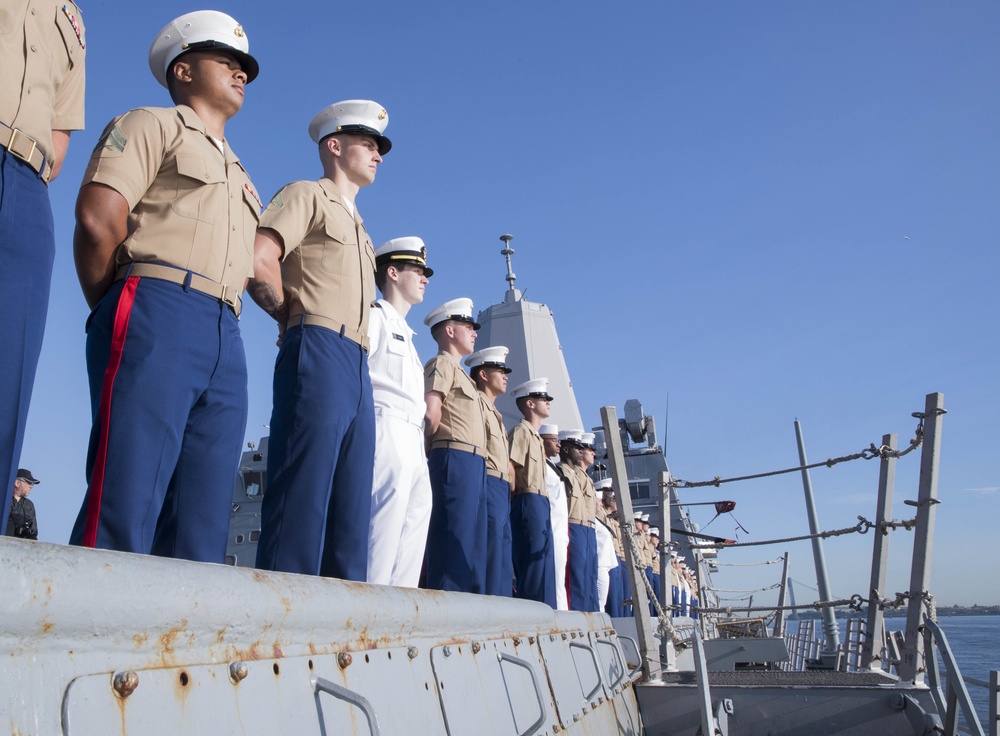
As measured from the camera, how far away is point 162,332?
1.67m

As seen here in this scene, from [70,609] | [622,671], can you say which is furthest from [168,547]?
[622,671]

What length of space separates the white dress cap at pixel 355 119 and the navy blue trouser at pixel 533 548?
8.98 ft

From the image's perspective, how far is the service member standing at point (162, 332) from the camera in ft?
5.14

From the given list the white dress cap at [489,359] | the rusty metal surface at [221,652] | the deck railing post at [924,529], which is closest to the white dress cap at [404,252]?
the white dress cap at [489,359]

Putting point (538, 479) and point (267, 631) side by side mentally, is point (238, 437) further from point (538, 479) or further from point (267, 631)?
point (538, 479)

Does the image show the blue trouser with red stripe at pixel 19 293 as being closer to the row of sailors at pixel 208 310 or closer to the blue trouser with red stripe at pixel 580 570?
the row of sailors at pixel 208 310

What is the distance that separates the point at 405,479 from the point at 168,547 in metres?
1.02

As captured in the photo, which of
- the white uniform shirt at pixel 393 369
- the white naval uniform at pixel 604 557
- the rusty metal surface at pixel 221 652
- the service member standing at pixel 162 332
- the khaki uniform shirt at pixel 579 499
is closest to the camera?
the rusty metal surface at pixel 221 652

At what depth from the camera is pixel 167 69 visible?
2.15 meters

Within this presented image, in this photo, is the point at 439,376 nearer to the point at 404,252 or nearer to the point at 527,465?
the point at 404,252

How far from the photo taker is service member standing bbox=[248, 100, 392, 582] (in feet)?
6.84

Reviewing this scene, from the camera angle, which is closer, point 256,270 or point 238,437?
point 238,437

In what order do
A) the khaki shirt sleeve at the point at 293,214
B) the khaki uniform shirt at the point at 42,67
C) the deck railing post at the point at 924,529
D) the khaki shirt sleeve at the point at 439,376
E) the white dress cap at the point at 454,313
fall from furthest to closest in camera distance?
1. the white dress cap at the point at 454,313
2. the deck railing post at the point at 924,529
3. the khaki shirt sleeve at the point at 439,376
4. the khaki shirt sleeve at the point at 293,214
5. the khaki uniform shirt at the point at 42,67

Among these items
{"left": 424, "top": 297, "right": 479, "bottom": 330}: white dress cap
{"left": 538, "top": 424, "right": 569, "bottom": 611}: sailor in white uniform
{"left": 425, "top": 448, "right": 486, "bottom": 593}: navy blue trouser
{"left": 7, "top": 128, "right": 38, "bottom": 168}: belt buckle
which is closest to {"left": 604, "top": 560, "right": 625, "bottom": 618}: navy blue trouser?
{"left": 538, "top": 424, "right": 569, "bottom": 611}: sailor in white uniform
